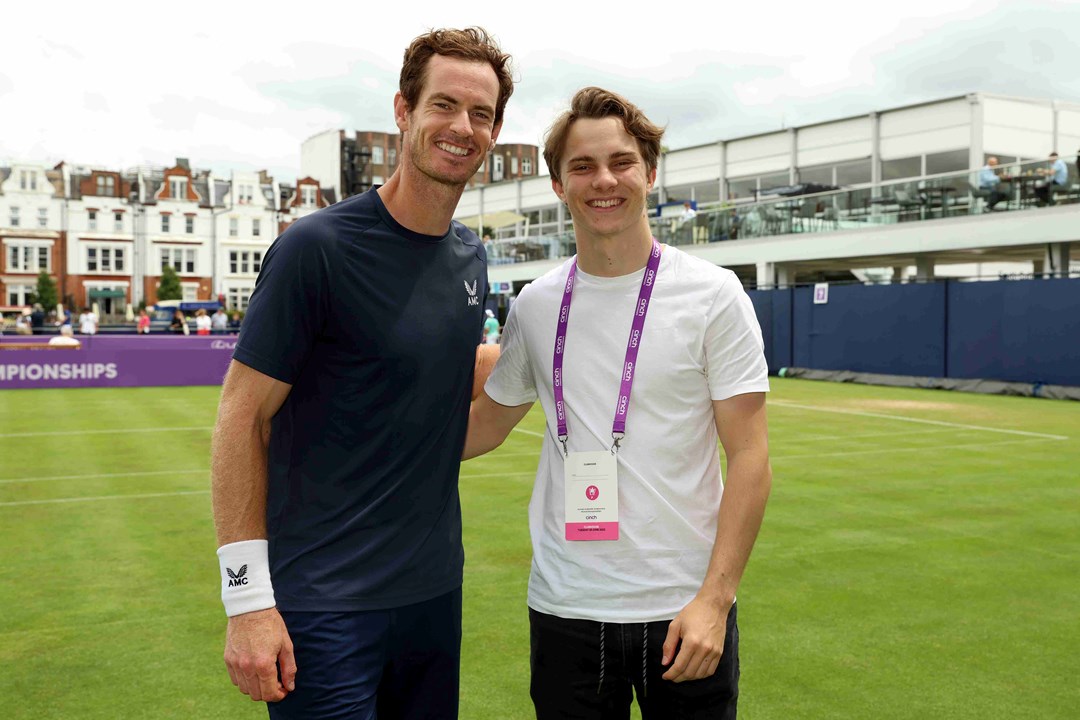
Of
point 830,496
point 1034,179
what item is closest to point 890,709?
point 830,496

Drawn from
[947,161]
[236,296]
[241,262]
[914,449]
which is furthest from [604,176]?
[241,262]

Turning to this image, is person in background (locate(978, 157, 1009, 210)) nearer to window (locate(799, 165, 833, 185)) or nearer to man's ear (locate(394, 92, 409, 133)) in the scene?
window (locate(799, 165, 833, 185))

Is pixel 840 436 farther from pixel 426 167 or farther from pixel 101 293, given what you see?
pixel 101 293

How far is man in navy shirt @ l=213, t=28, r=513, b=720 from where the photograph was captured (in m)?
2.47

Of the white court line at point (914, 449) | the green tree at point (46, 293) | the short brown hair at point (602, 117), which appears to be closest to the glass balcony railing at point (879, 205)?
the white court line at point (914, 449)

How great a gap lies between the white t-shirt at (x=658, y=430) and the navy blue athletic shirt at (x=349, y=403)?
1.25 feet

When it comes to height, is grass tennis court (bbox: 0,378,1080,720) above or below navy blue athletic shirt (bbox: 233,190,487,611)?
below

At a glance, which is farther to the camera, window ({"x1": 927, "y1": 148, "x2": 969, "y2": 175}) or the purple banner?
window ({"x1": 927, "y1": 148, "x2": 969, "y2": 175})

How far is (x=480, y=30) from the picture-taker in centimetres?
279

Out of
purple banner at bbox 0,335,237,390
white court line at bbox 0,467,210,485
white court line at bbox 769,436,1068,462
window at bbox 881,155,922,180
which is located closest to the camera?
A: white court line at bbox 0,467,210,485

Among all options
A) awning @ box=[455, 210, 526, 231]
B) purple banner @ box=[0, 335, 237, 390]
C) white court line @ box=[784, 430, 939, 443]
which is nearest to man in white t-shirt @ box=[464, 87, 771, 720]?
white court line @ box=[784, 430, 939, 443]

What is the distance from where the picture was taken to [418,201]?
2695 mm

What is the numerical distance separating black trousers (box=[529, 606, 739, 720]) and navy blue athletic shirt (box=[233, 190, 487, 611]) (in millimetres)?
381

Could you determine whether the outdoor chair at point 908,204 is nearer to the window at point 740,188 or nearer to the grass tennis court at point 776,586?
the grass tennis court at point 776,586
